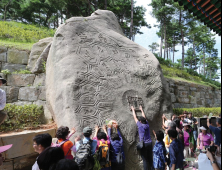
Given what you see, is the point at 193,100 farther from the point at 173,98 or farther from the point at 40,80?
the point at 40,80

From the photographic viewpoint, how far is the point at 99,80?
A: 422 centimetres

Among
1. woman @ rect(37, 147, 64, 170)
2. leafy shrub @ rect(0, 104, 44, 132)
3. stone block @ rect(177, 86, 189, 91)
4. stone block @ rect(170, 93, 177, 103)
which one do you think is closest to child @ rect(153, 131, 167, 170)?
woman @ rect(37, 147, 64, 170)

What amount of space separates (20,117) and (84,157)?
8.82ft

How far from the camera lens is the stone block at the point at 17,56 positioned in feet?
22.7

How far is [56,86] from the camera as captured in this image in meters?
4.03

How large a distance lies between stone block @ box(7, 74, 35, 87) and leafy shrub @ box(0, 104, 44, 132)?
1895 mm

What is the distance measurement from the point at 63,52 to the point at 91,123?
6.15 ft

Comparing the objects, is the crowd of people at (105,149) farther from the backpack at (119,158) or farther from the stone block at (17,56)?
the stone block at (17,56)

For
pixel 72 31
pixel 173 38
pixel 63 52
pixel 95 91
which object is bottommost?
pixel 95 91

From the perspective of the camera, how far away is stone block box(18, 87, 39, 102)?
5816mm

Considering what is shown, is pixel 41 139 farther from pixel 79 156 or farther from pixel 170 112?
pixel 170 112

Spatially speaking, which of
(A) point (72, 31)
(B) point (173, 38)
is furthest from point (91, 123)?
(B) point (173, 38)

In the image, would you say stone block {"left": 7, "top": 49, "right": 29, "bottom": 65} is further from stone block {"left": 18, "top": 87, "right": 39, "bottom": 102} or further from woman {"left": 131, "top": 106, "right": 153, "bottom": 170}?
woman {"left": 131, "top": 106, "right": 153, "bottom": 170}

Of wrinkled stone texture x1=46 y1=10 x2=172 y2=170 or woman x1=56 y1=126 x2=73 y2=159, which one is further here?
wrinkled stone texture x1=46 y1=10 x2=172 y2=170
